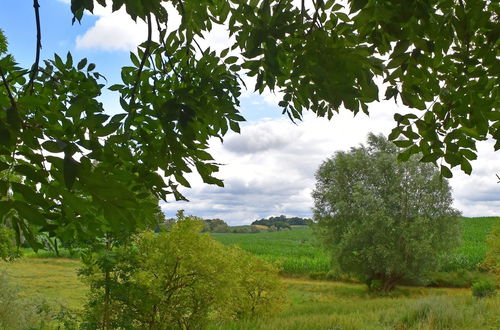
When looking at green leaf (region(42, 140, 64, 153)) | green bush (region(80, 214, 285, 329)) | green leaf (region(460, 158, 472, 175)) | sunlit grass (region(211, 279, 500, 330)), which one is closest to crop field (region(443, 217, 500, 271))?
sunlit grass (region(211, 279, 500, 330))

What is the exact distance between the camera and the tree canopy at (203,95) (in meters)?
1.37

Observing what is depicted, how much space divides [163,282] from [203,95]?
243 inches

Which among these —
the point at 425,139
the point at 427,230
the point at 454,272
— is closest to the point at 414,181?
the point at 427,230

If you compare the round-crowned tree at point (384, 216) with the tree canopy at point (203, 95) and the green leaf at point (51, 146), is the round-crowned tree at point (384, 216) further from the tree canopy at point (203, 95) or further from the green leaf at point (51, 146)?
the green leaf at point (51, 146)

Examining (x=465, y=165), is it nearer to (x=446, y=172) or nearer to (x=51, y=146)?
(x=446, y=172)

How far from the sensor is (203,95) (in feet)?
8.50

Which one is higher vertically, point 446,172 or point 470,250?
point 446,172

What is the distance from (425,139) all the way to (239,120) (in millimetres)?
1441

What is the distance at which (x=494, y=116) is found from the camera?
2.65m

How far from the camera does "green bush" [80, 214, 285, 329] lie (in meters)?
7.47

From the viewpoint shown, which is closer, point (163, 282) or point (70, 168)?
point (70, 168)

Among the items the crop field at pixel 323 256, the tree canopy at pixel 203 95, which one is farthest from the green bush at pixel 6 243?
the crop field at pixel 323 256

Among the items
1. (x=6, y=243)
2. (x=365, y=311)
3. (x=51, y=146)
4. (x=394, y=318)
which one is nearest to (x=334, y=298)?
(x=365, y=311)

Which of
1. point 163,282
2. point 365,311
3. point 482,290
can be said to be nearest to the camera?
point 163,282
